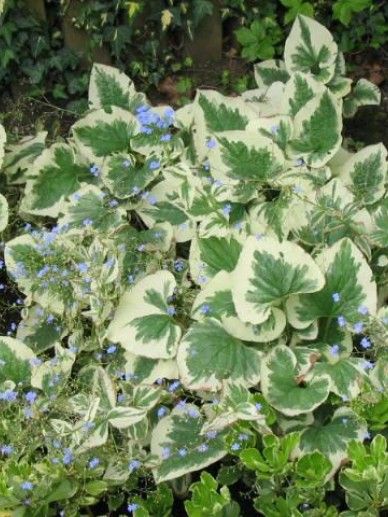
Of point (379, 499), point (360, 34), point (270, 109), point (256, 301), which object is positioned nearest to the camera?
point (379, 499)

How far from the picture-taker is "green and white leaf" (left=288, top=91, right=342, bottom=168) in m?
2.63

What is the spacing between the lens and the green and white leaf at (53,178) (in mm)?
2936

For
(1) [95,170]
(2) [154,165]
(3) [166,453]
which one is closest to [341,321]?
(3) [166,453]

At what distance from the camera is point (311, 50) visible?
298 cm

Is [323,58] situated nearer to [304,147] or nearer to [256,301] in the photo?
[304,147]

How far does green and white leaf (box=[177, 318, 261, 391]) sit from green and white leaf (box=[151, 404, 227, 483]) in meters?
0.10

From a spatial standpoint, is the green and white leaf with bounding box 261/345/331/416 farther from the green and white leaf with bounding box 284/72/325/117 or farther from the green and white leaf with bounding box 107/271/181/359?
the green and white leaf with bounding box 284/72/325/117

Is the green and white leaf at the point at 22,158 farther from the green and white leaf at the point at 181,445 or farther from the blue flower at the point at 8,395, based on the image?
the green and white leaf at the point at 181,445

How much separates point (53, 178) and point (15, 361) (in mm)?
763

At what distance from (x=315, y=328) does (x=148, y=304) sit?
0.50 m

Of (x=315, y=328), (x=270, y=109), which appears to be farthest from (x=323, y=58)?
(x=315, y=328)

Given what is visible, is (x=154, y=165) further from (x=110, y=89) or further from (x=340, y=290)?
(x=340, y=290)

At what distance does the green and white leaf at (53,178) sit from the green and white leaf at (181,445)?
3.27ft

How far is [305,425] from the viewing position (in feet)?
7.47
